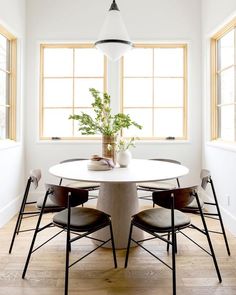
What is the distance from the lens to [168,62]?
4.39 m

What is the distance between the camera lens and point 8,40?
3.99m

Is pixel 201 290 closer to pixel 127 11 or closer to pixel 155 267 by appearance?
pixel 155 267

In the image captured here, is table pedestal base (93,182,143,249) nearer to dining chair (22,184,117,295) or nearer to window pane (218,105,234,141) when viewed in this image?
dining chair (22,184,117,295)

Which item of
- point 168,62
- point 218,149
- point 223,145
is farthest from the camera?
point 168,62

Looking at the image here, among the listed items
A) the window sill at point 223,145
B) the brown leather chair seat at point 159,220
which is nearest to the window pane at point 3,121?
the brown leather chair seat at point 159,220

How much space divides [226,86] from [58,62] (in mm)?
2268

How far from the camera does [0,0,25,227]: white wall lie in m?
3.51

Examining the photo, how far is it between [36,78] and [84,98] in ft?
2.29

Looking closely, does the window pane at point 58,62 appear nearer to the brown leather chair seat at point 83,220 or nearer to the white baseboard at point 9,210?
the white baseboard at point 9,210

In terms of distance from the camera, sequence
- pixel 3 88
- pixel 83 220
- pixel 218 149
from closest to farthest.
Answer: pixel 83 220 → pixel 218 149 → pixel 3 88

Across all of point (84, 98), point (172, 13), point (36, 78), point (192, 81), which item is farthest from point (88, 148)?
point (172, 13)

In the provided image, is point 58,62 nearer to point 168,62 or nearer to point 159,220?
point 168,62

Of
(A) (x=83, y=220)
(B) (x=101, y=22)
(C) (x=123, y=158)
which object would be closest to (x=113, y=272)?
(A) (x=83, y=220)

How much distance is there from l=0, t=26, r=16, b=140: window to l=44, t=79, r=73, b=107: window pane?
1.67 feet
